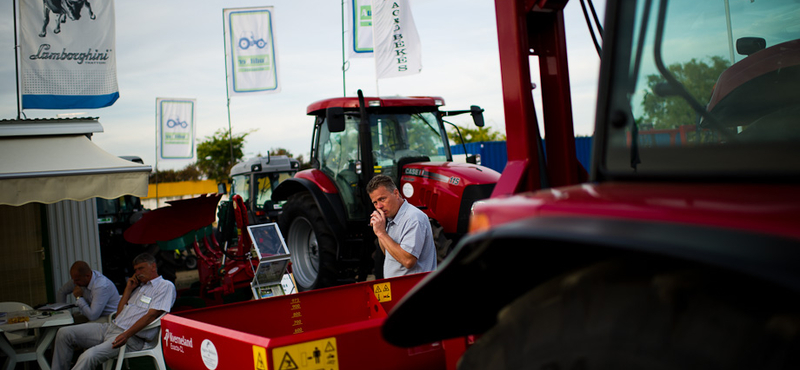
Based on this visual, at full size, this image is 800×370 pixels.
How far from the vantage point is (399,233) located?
455cm

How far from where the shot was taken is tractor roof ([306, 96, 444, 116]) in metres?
7.51

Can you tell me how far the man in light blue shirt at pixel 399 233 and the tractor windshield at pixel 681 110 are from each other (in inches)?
108

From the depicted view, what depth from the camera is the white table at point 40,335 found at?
5090 mm

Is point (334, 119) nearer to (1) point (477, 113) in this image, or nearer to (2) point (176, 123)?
(1) point (477, 113)

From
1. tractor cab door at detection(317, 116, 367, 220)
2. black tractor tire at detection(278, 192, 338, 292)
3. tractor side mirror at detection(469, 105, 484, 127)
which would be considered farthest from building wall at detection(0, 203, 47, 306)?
tractor side mirror at detection(469, 105, 484, 127)

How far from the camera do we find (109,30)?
8516 mm

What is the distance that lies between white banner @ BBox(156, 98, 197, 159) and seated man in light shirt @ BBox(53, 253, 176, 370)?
13.1 meters

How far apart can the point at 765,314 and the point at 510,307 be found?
531 mm

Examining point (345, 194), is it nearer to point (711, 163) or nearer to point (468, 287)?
point (468, 287)

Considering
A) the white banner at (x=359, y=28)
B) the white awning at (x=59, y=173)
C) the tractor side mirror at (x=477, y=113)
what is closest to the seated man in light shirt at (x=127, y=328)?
the white awning at (x=59, y=173)

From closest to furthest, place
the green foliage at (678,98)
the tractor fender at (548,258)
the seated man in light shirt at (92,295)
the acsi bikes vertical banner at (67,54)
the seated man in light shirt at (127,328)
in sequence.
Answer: the tractor fender at (548,258) → the green foliage at (678,98) → the seated man in light shirt at (127,328) → the seated man in light shirt at (92,295) → the acsi bikes vertical banner at (67,54)

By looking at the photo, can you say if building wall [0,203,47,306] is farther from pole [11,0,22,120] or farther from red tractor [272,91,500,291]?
red tractor [272,91,500,291]

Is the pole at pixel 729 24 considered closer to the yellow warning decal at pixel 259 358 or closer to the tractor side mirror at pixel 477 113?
the yellow warning decal at pixel 259 358

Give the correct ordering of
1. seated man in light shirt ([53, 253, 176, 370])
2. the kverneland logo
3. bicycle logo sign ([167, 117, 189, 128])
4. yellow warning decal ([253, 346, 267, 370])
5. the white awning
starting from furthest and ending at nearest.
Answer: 1. bicycle logo sign ([167, 117, 189, 128])
2. the white awning
3. seated man in light shirt ([53, 253, 176, 370])
4. the kverneland logo
5. yellow warning decal ([253, 346, 267, 370])
